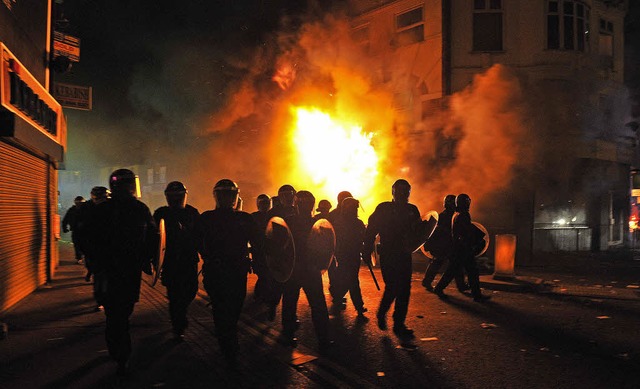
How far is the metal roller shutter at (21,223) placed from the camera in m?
7.57

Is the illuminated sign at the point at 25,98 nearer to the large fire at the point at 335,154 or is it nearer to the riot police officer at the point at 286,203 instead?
the riot police officer at the point at 286,203

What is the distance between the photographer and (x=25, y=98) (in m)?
8.04

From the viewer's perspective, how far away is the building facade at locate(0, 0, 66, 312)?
734cm

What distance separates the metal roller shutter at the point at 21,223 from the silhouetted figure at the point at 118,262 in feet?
12.3

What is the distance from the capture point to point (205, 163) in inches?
1375

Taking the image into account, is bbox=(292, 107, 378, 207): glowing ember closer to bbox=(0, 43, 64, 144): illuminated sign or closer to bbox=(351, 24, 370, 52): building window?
bbox=(351, 24, 370, 52): building window

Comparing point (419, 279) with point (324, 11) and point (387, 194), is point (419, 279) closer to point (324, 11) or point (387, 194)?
point (387, 194)

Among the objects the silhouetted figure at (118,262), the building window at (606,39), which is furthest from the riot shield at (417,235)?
the building window at (606,39)

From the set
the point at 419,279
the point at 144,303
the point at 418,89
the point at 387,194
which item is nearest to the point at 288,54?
the point at 418,89

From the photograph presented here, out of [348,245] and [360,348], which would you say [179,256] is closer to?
[360,348]

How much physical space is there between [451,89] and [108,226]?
1632 cm

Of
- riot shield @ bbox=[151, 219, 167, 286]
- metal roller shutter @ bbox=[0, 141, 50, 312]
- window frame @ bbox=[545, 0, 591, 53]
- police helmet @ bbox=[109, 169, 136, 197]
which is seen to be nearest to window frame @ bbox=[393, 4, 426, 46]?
window frame @ bbox=[545, 0, 591, 53]

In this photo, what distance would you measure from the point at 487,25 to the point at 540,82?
2.80 m

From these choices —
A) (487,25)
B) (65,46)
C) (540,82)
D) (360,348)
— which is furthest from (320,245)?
(487,25)
